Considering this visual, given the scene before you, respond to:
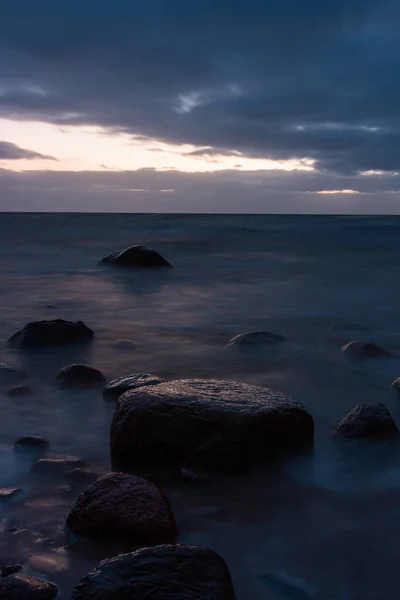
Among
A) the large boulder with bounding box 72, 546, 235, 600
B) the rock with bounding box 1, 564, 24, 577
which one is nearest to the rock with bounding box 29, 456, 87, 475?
the rock with bounding box 1, 564, 24, 577

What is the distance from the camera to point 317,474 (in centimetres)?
353

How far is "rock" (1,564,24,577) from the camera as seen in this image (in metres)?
2.55

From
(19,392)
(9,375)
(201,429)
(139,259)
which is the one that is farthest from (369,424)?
(139,259)

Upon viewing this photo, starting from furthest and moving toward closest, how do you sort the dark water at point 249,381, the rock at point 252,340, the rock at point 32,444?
1. the rock at point 252,340
2. the rock at point 32,444
3. the dark water at point 249,381

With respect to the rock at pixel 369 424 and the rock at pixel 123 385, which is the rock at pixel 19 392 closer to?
the rock at pixel 123 385

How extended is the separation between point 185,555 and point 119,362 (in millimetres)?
3803

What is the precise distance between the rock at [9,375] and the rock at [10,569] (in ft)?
9.13

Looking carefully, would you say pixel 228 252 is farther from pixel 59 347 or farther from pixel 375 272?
pixel 59 347

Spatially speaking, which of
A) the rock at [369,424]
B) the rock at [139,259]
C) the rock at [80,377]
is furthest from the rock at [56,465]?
the rock at [139,259]

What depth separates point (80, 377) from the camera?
516 centimetres

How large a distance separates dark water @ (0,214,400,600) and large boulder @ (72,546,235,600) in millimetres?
275

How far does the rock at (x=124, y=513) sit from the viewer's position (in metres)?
2.72

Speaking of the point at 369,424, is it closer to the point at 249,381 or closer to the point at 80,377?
the point at 249,381

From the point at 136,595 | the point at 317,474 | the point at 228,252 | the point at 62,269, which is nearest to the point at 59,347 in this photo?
the point at 317,474
